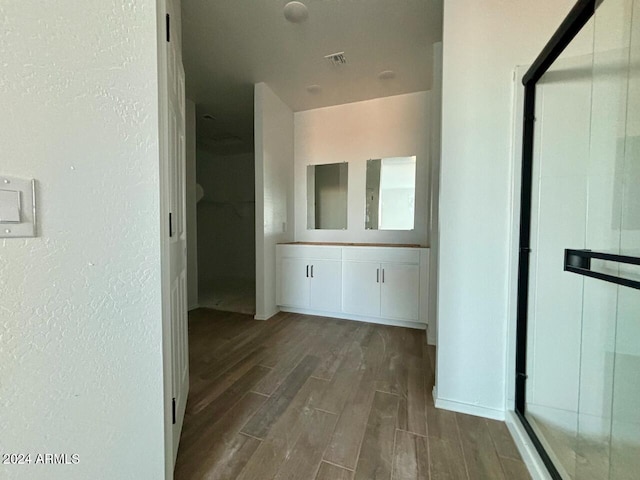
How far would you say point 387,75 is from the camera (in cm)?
290

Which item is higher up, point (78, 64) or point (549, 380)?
point (78, 64)

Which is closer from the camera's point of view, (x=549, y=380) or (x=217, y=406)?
(x=549, y=380)

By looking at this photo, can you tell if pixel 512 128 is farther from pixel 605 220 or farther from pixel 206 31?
pixel 206 31

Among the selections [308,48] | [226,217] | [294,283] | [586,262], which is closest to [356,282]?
[294,283]

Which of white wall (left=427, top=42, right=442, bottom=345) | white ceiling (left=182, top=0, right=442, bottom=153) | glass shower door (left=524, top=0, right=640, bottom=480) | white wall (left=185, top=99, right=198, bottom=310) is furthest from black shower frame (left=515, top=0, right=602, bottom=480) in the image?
white wall (left=185, top=99, right=198, bottom=310)

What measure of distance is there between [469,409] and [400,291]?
4.73 feet

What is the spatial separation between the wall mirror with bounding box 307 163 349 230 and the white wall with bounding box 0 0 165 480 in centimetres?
301

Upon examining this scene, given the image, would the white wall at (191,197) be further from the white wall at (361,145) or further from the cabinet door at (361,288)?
the cabinet door at (361,288)

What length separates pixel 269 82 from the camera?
310 cm

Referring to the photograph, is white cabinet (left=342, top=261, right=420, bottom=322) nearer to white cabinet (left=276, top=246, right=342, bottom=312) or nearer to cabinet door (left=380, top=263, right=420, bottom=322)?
cabinet door (left=380, top=263, right=420, bottom=322)

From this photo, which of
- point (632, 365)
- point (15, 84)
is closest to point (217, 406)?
point (15, 84)

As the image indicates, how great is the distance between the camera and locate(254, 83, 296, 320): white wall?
3.14 meters

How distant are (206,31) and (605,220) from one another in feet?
10.2

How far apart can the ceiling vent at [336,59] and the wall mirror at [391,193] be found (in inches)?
48.7
